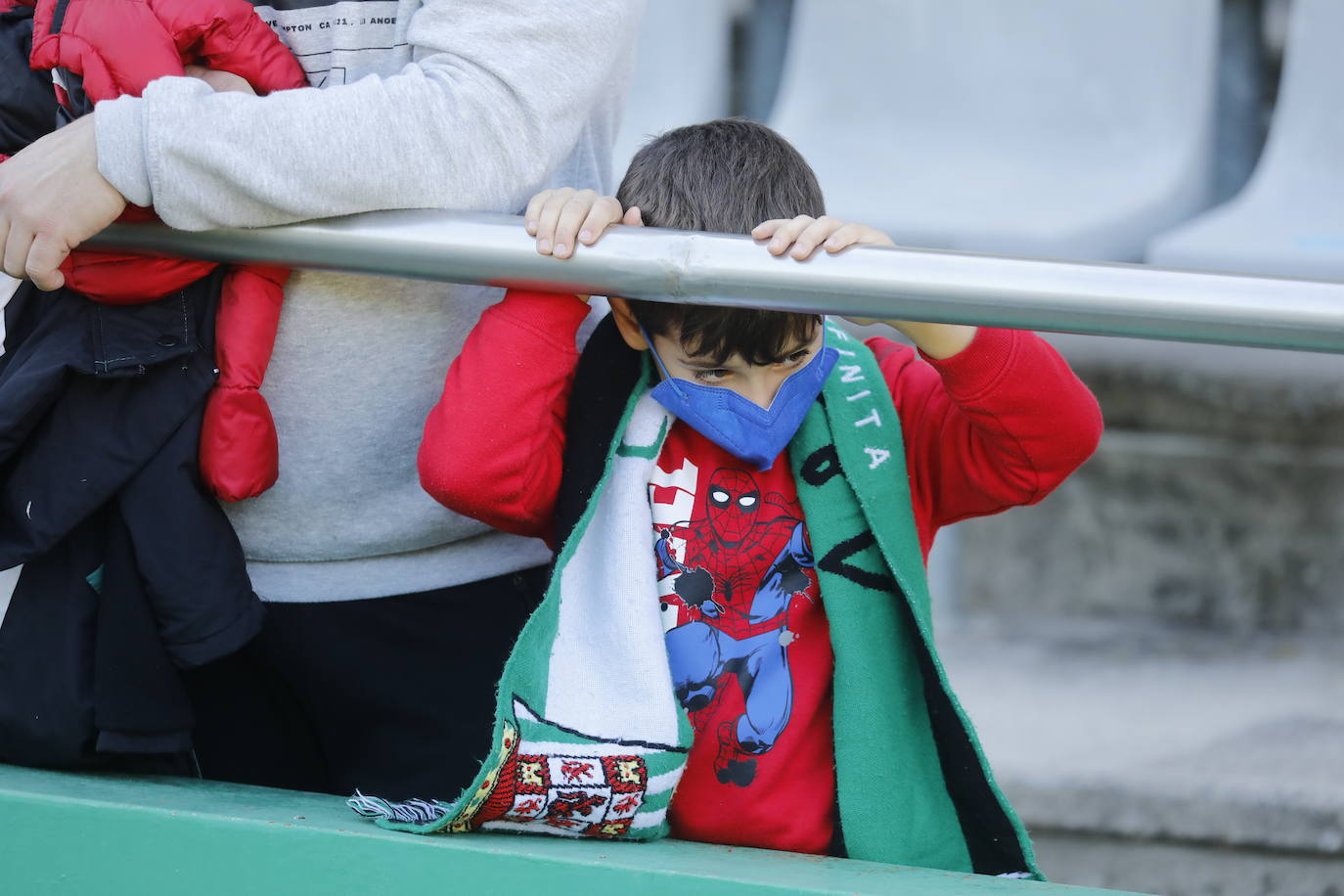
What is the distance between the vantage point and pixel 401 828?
38.2 inches

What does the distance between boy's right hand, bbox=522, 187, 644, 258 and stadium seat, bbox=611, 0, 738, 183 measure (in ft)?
7.38

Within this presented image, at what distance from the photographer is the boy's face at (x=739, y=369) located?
108 centimetres

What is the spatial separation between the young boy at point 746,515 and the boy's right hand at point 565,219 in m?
0.02

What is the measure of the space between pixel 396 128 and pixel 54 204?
0.76 ft

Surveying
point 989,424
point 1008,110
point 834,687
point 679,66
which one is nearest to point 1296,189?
point 1008,110

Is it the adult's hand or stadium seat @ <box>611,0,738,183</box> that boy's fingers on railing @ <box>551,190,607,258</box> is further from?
stadium seat @ <box>611,0,738,183</box>

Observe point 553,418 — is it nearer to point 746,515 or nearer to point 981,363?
point 746,515

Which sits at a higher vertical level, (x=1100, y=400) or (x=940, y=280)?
(x=940, y=280)

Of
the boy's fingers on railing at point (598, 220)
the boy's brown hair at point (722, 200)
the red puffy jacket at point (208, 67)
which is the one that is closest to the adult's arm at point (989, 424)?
the boy's brown hair at point (722, 200)

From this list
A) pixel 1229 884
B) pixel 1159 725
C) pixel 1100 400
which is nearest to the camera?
pixel 1229 884

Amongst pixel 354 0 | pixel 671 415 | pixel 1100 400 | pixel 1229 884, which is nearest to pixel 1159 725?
pixel 1229 884

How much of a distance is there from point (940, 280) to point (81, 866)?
2.31ft

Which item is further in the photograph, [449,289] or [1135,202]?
[1135,202]

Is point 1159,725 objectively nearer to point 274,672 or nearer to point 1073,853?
point 1073,853
